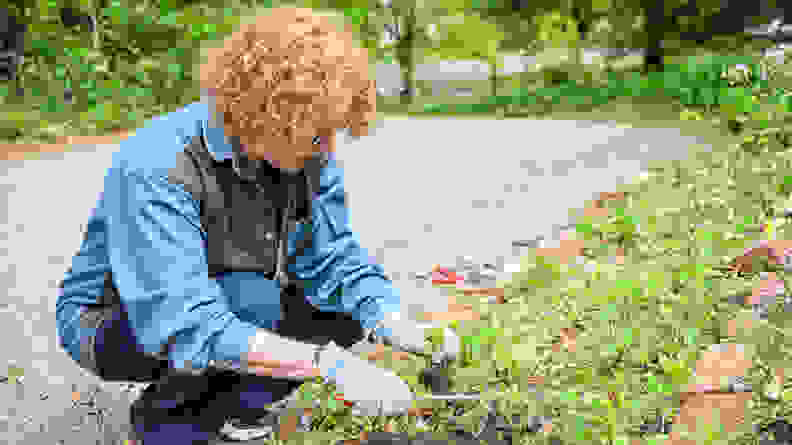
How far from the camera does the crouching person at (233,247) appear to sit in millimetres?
2012

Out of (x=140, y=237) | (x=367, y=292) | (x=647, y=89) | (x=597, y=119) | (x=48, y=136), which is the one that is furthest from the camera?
(x=647, y=89)

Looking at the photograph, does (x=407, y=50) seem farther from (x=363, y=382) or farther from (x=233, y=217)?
(x=363, y=382)

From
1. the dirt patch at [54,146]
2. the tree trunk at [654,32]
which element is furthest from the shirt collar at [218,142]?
the tree trunk at [654,32]

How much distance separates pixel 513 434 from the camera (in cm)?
265

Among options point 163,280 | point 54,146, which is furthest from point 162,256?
point 54,146

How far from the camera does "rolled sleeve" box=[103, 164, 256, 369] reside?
2035mm

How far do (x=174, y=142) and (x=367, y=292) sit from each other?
2.35ft

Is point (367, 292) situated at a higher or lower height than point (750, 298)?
higher

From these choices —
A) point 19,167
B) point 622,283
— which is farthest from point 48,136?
point 622,283

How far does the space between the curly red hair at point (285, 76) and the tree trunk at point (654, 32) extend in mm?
14980

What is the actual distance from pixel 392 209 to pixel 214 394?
3.99 meters

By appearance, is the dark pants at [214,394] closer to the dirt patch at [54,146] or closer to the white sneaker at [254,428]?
the white sneaker at [254,428]

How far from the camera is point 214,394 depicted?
2445mm

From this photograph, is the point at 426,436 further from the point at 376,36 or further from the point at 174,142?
the point at 376,36
